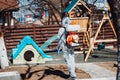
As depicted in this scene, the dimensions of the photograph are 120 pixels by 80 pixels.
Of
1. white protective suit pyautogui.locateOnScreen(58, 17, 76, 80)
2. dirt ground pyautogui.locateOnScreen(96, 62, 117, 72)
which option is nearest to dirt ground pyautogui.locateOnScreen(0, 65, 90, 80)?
white protective suit pyautogui.locateOnScreen(58, 17, 76, 80)

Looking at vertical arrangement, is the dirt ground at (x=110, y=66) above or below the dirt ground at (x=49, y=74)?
below

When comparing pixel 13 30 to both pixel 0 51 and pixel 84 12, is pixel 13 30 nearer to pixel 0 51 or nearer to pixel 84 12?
pixel 84 12

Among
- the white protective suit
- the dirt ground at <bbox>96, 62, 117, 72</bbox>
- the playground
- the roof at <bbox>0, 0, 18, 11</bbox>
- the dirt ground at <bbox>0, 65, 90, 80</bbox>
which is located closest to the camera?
the white protective suit

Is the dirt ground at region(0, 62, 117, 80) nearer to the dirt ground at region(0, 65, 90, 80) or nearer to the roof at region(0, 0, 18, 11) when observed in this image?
the dirt ground at region(0, 65, 90, 80)

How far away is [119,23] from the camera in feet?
17.3

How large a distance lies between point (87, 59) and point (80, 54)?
2.60 m

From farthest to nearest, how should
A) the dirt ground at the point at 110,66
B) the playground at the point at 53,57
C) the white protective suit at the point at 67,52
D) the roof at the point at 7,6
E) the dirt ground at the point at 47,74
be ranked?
1. the roof at the point at 7,6
2. the dirt ground at the point at 110,66
3. the playground at the point at 53,57
4. the dirt ground at the point at 47,74
5. the white protective suit at the point at 67,52

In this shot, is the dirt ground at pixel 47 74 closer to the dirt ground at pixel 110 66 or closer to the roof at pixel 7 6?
the dirt ground at pixel 110 66

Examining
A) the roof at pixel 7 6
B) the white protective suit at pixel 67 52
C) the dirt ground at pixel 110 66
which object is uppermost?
the roof at pixel 7 6

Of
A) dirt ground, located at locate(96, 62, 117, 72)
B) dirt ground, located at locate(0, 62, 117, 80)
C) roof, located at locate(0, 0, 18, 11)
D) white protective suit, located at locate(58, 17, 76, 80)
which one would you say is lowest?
dirt ground, located at locate(96, 62, 117, 72)

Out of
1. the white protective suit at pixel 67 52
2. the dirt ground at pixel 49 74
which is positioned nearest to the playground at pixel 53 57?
the dirt ground at pixel 49 74

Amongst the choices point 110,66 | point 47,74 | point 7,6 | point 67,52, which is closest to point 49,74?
point 47,74

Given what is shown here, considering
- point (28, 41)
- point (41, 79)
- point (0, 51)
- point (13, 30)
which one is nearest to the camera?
point (41, 79)

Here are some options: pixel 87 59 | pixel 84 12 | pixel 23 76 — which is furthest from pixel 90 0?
pixel 23 76
